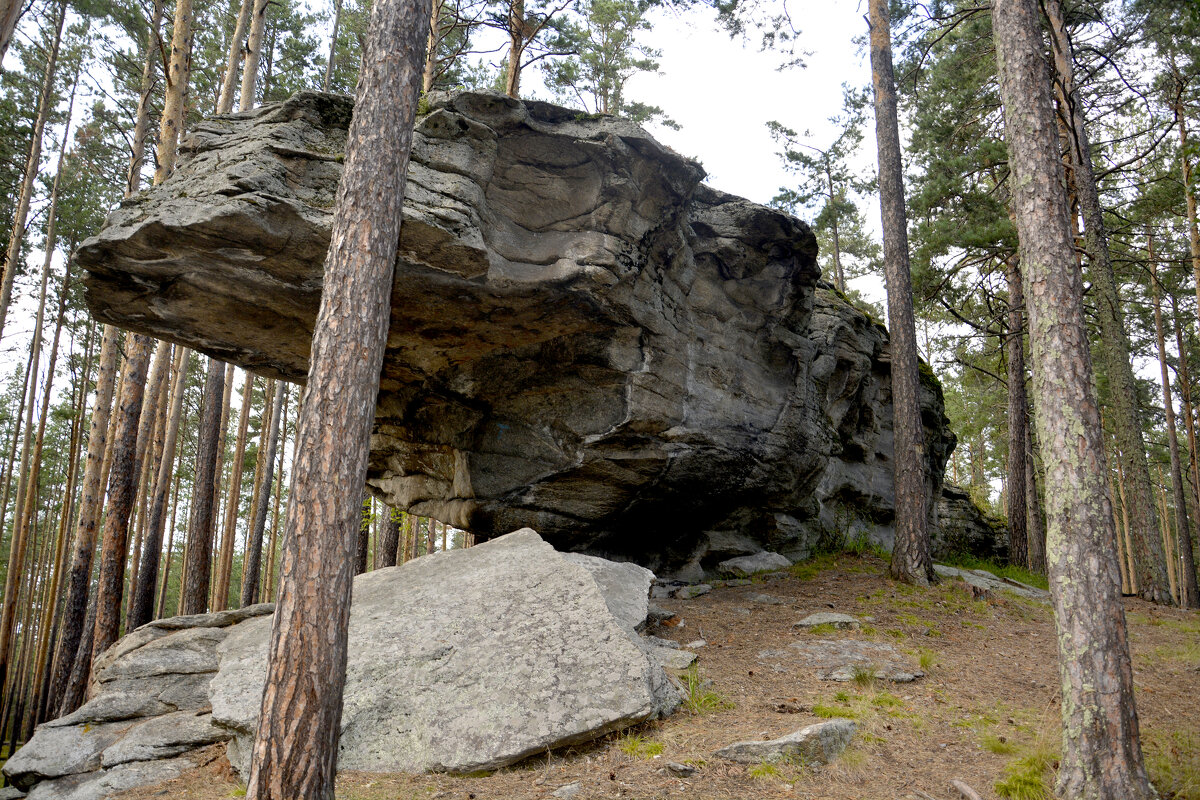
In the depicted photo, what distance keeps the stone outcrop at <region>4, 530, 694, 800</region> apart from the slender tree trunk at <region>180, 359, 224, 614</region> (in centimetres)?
455

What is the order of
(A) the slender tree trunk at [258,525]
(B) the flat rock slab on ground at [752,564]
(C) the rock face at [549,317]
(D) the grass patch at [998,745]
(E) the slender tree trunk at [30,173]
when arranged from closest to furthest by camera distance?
(D) the grass patch at [998,745], (C) the rock face at [549,317], (B) the flat rock slab on ground at [752,564], (E) the slender tree trunk at [30,173], (A) the slender tree trunk at [258,525]

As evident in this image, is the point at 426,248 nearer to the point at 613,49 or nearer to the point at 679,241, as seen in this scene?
the point at 679,241

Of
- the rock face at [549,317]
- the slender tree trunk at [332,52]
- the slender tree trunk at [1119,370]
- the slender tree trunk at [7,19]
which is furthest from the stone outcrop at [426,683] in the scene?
the slender tree trunk at [332,52]

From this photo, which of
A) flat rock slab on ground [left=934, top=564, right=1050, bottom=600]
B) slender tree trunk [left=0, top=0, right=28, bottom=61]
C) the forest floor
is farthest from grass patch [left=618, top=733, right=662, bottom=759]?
flat rock slab on ground [left=934, top=564, right=1050, bottom=600]

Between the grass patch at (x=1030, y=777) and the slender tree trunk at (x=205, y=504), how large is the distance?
489 inches

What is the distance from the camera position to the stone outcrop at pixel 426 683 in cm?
530

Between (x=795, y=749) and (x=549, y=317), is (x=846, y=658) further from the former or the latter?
(x=549, y=317)

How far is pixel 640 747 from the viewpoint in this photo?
5.21m

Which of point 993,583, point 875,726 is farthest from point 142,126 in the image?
point 993,583

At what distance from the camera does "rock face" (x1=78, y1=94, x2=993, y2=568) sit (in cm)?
741

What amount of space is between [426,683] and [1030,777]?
4540mm

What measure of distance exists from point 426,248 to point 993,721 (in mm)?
7078

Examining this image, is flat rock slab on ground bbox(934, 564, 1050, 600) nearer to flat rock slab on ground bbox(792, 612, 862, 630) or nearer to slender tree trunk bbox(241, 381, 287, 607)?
flat rock slab on ground bbox(792, 612, 862, 630)

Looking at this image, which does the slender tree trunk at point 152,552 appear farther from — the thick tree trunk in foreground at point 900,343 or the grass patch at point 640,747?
the thick tree trunk in foreground at point 900,343
